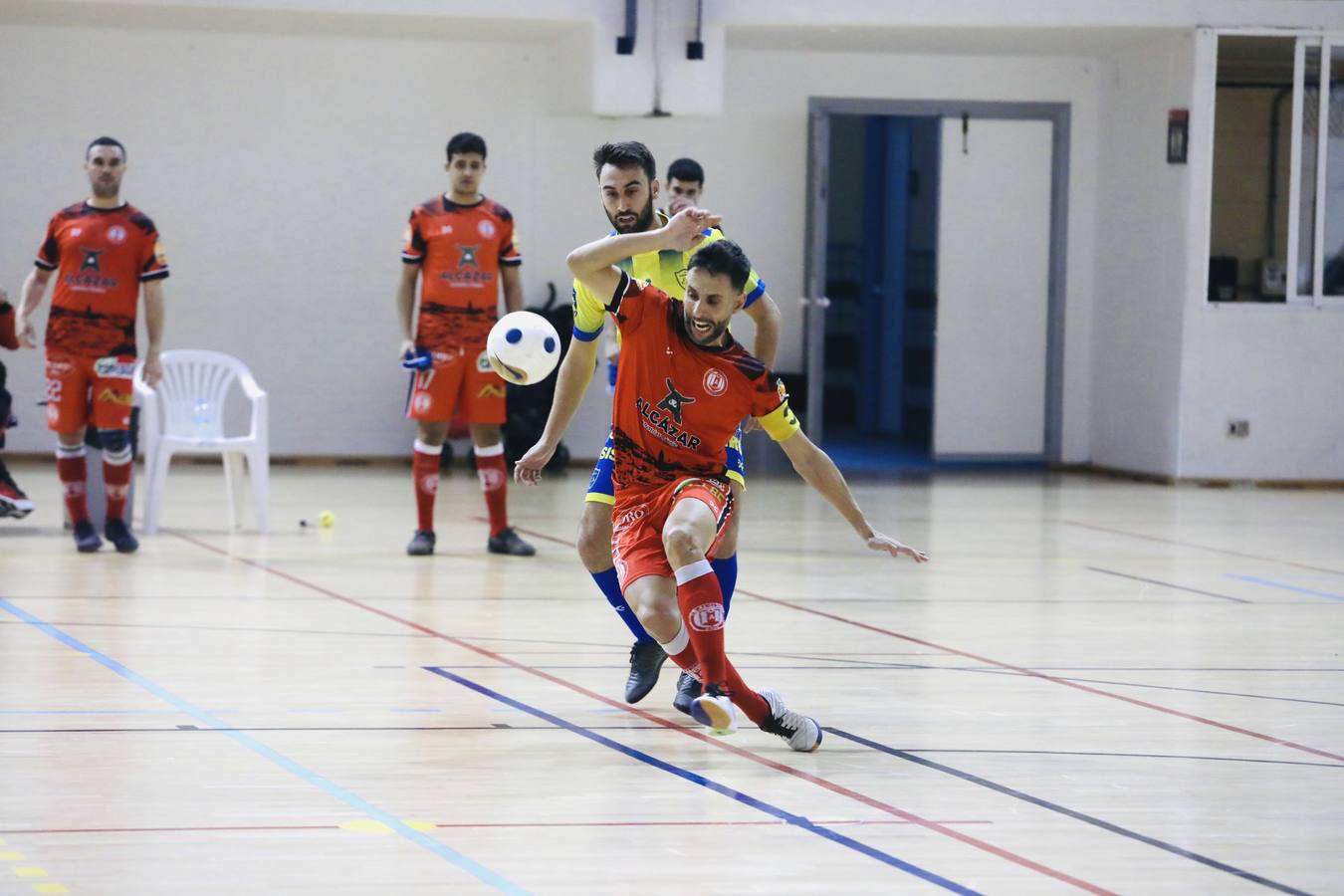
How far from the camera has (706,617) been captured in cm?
416

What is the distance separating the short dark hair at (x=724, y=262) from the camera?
416 cm

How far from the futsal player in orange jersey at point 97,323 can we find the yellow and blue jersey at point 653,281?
3428mm

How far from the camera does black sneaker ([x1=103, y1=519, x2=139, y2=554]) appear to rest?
26.2ft

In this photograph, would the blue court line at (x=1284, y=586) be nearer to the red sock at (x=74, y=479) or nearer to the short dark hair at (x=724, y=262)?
the short dark hair at (x=724, y=262)

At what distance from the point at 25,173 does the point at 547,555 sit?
21.4ft

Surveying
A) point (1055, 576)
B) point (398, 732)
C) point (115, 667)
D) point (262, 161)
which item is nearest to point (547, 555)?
point (1055, 576)

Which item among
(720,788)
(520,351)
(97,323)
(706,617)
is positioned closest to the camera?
(720,788)

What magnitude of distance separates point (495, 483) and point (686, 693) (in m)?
3.74

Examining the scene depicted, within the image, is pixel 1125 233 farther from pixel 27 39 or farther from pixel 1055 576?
pixel 27 39

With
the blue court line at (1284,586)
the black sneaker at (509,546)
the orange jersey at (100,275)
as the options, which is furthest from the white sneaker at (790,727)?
the orange jersey at (100,275)

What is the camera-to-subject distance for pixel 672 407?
4.39m

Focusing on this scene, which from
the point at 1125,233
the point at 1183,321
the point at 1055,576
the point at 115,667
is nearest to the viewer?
the point at 115,667

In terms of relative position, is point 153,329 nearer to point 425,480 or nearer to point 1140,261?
point 425,480

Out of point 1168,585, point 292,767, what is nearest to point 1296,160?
point 1168,585
